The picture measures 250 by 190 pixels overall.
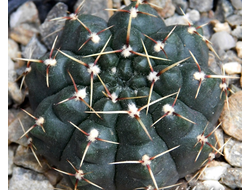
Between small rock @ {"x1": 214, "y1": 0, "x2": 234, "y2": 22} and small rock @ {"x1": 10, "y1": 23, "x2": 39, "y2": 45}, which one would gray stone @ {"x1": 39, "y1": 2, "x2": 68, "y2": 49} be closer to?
small rock @ {"x1": 10, "y1": 23, "x2": 39, "y2": 45}

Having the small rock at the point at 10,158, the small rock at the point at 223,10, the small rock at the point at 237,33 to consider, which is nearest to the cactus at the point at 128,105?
the small rock at the point at 10,158

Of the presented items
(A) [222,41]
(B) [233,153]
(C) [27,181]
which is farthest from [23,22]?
(B) [233,153]

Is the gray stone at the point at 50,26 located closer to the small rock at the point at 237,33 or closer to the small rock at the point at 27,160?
the small rock at the point at 27,160

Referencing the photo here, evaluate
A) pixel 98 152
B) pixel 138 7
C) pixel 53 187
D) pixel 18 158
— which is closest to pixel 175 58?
pixel 138 7

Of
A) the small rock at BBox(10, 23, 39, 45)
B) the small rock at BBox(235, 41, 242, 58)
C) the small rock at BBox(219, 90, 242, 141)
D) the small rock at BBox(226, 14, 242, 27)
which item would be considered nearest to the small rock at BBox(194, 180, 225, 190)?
the small rock at BBox(219, 90, 242, 141)

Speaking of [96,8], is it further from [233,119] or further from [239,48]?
[233,119]

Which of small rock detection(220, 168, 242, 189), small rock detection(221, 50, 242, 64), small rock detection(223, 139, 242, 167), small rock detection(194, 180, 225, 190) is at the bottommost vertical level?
small rock detection(220, 168, 242, 189)
